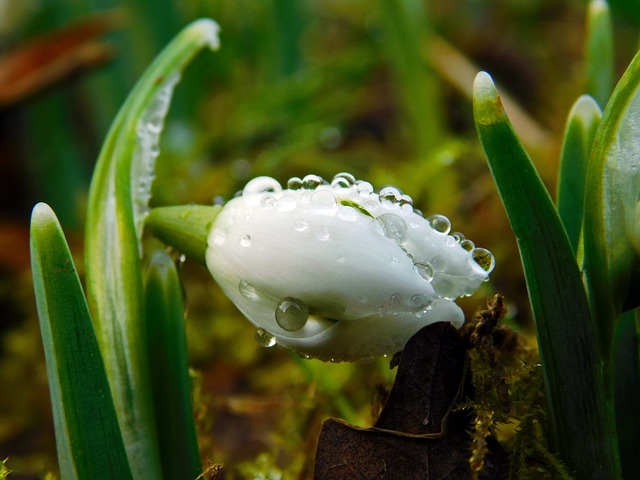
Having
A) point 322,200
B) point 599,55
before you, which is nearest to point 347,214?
point 322,200

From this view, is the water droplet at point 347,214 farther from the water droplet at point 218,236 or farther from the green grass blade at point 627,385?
the green grass blade at point 627,385

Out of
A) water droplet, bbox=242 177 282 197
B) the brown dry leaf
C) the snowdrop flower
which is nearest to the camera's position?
the snowdrop flower

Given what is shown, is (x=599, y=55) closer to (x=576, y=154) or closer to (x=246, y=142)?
(x=576, y=154)

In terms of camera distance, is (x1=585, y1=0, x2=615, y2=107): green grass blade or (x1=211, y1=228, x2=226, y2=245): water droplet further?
(x1=585, y1=0, x2=615, y2=107): green grass blade

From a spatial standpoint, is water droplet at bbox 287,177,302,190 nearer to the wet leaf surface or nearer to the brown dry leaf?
the wet leaf surface

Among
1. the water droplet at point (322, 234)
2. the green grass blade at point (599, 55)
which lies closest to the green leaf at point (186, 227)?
the water droplet at point (322, 234)

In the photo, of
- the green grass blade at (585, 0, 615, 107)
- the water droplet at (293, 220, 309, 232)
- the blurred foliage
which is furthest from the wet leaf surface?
the green grass blade at (585, 0, 615, 107)

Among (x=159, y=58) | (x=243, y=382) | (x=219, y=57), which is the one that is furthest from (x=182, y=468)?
(x=219, y=57)
